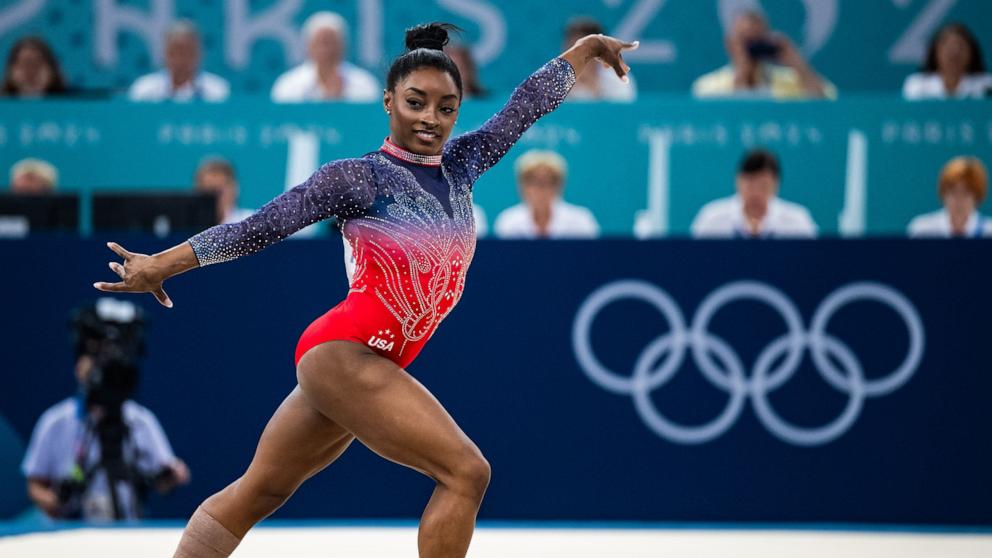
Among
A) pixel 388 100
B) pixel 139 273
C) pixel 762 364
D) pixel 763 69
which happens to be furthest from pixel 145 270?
pixel 763 69

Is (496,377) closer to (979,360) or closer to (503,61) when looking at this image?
(979,360)

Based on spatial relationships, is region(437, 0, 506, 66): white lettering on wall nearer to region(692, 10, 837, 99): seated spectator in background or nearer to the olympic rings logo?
region(692, 10, 837, 99): seated spectator in background

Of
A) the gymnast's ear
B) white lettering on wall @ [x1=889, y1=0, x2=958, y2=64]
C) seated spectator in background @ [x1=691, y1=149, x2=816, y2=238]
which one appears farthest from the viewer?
white lettering on wall @ [x1=889, y1=0, x2=958, y2=64]

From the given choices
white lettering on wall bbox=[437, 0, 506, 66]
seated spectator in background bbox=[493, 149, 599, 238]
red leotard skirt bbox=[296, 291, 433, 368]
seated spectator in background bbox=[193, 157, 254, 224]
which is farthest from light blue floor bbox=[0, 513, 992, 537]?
white lettering on wall bbox=[437, 0, 506, 66]

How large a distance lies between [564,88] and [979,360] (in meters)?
2.88

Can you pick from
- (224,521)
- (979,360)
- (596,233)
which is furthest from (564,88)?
(596,233)

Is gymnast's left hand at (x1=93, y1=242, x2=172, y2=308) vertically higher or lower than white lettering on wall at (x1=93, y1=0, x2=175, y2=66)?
lower

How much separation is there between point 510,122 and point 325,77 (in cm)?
446

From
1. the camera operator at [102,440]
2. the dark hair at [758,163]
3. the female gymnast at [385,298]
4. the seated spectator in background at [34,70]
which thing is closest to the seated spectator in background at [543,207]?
the dark hair at [758,163]

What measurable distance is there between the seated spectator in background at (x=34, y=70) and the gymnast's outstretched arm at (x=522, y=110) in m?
4.76

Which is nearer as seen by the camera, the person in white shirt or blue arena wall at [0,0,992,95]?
the person in white shirt

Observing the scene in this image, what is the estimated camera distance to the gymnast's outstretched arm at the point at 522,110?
353cm

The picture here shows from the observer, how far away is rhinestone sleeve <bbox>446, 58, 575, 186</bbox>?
3.53m

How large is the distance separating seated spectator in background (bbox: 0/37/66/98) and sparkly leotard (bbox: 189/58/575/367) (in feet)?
16.2
